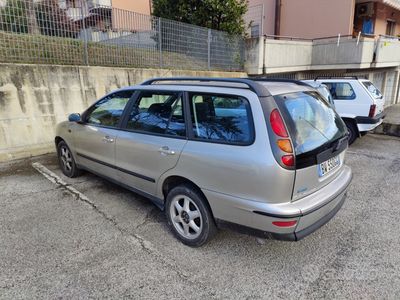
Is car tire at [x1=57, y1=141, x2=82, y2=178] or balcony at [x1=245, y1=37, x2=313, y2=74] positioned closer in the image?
car tire at [x1=57, y1=141, x2=82, y2=178]

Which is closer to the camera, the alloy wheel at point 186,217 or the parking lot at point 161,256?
the parking lot at point 161,256

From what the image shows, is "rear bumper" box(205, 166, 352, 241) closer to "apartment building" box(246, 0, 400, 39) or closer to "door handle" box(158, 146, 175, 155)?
"door handle" box(158, 146, 175, 155)

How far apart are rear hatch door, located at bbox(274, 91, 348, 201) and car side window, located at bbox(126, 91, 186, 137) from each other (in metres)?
0.99

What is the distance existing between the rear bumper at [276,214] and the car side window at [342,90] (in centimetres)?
514

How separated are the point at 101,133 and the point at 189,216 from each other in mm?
1701

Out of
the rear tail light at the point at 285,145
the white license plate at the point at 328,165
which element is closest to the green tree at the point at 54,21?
the rear tail light at the point at 285,145

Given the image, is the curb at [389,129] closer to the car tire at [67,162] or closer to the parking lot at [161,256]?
the parking lot at [161,256]

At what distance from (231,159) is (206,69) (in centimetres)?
741

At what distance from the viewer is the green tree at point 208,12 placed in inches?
387

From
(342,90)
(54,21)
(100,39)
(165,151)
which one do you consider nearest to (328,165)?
(165,151)

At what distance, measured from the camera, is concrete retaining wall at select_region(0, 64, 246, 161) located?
5.21 meters

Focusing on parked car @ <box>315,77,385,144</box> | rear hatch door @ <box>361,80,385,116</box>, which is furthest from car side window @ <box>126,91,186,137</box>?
rear hatch door @ <box>361,80,385,116</box>

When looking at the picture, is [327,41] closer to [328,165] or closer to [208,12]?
[208,12]

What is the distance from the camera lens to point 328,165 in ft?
8.39
